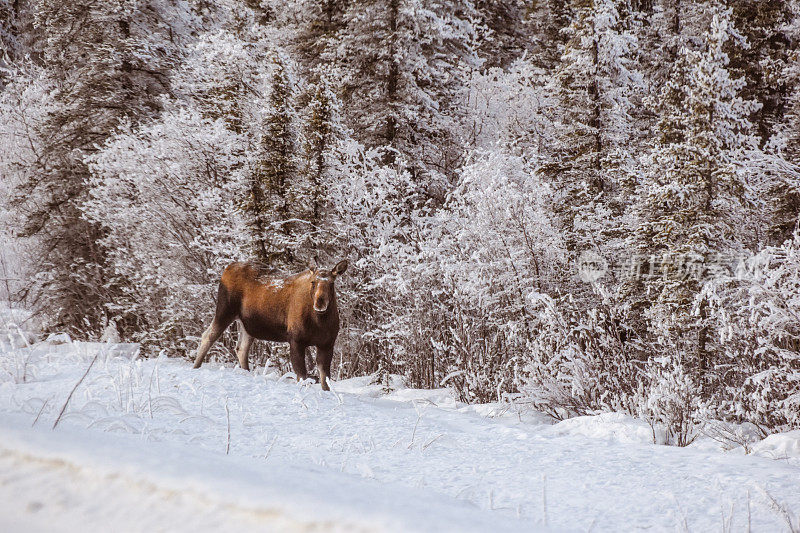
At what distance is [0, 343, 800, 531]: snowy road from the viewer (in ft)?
3.00

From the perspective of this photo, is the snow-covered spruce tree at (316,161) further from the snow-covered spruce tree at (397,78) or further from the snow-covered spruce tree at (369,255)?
the snow-covered spruce tree at (397,78)

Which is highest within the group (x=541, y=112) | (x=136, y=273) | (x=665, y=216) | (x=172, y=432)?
(x=541, y=112)

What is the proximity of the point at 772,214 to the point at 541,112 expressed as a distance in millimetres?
9548

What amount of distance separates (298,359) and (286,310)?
2.13 feet

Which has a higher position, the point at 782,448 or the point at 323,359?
the point at 782,448

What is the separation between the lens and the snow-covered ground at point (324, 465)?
2.99 feet

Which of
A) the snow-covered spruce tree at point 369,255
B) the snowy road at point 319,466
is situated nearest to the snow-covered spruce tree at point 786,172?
the snowy road at point 319,466

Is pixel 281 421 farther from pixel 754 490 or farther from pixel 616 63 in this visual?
pixel 616 63

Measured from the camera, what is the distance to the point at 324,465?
285cm

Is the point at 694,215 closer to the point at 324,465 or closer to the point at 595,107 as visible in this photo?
the point at 595,107

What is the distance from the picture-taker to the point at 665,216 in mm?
10484

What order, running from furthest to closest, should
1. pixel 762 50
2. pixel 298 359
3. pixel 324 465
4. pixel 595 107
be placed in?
pixel 762 50
pixel 595 107
pixel 298 359
pixel 324 465

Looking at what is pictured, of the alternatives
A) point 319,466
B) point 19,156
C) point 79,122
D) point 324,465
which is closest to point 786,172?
point 324,465

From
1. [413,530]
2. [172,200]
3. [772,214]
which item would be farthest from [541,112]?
[413,530]
